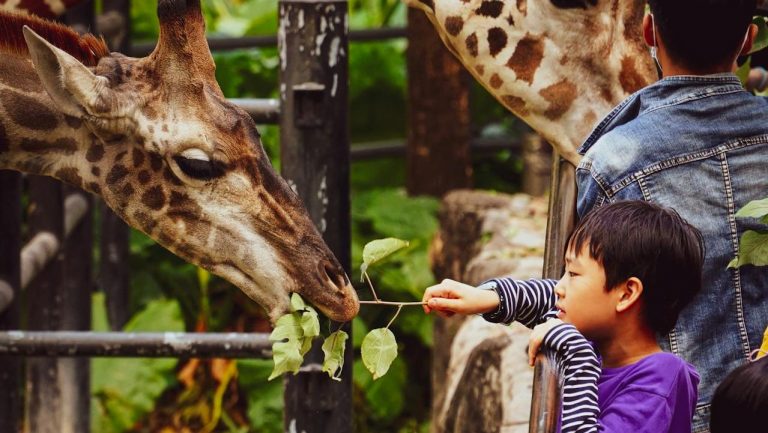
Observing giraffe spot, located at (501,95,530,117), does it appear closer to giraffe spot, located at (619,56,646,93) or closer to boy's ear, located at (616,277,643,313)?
giraffe spot, located at (619,56,646,93)

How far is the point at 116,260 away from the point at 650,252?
3.94 metres

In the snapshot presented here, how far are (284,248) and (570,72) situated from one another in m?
0.97

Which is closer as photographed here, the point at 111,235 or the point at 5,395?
the point at 5,395

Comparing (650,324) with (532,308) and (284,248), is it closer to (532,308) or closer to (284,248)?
(532,308)

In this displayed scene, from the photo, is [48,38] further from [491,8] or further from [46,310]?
[46,310]

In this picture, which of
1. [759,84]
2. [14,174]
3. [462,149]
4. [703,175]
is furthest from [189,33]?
[462,149]

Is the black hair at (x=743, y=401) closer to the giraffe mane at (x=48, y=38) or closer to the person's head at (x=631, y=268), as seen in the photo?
the person's head at (x=631, y=268)

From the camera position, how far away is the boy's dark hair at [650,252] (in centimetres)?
179

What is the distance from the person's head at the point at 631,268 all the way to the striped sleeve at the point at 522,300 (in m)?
0.15

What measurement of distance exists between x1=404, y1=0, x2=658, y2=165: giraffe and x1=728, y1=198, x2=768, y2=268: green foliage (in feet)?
2.92

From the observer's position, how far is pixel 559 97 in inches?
116

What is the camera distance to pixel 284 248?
232cm

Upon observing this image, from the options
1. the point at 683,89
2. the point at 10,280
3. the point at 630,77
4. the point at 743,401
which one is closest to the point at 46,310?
the point at 10,280

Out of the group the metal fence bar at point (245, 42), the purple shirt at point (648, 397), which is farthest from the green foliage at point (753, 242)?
the metal fence bar at point (245, 42)
